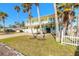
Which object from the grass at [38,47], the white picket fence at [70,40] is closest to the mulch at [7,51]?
the grass at [38,47]

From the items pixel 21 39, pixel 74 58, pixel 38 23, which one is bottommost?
pixel 74 58

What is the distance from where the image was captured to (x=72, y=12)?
6.56 meters

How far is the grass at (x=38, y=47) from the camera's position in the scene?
253 inches

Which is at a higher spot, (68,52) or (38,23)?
(38,23)

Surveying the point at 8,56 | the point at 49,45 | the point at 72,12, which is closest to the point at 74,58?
the point at 49,45

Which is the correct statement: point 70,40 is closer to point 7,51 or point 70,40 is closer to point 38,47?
point 38,47

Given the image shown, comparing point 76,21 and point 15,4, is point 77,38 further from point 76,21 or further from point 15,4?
point 15,4

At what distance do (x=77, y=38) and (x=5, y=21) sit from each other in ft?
6.35

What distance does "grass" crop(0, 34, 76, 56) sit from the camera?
643cm

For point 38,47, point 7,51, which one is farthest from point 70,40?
point 7,51

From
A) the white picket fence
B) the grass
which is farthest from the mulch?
the white picket fence

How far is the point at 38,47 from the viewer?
6.50 meters

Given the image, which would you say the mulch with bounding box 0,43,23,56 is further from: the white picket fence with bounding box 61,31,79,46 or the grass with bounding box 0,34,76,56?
the white picket fence with bounding box 61,31,79,46

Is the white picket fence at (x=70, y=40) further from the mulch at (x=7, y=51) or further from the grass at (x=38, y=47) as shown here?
the mulch at (x=7, y=51)
